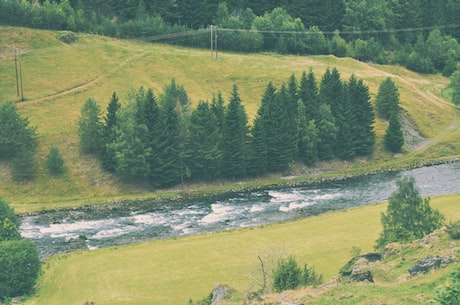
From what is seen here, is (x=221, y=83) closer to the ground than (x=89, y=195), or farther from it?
farther from it

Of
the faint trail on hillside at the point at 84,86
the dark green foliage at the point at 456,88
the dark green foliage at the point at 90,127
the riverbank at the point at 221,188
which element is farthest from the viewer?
the dark green foliage at the point at 456,88

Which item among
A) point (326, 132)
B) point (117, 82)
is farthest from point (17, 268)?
point (117, 82)

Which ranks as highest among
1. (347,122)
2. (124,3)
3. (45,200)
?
(124,3)

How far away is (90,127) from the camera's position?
424ft

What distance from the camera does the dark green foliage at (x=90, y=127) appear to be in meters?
129

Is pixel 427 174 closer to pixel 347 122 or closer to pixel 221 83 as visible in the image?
pixel 347 122

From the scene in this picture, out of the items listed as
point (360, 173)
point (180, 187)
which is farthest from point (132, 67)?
point (360, 173)

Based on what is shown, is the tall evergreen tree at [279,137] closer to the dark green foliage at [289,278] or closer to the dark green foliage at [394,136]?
the dark green foliage at [394,136]

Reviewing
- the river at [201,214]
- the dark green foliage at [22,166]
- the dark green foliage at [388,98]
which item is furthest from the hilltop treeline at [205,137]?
the dark green foliage at [388,98]

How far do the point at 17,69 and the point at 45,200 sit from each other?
161 feet

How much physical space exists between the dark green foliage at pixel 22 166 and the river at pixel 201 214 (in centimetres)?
1359

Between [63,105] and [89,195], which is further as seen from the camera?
[63,105]

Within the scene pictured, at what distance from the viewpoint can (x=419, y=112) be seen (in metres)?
158

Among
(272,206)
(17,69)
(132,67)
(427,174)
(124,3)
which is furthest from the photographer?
(124,3)
